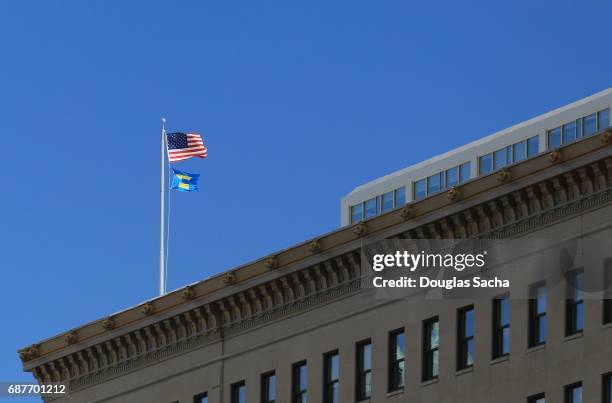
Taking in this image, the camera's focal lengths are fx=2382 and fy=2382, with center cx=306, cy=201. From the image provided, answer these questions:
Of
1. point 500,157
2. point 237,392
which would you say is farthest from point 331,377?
point 500,157

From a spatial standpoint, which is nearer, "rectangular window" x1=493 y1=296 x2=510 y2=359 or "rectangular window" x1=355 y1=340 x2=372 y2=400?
"rectangular window" x1=493 y1=296 x2=510 y2=359

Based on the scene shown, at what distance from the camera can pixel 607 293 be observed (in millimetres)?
76812

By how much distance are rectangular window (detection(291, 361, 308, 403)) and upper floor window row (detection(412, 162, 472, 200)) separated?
2725cm

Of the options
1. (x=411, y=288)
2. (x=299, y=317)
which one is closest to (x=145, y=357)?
(x=299, y=317)

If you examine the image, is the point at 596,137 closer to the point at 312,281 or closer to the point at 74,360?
the point at 312,281

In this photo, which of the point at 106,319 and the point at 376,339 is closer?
the point at 376,339

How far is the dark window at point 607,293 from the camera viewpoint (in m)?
76.6

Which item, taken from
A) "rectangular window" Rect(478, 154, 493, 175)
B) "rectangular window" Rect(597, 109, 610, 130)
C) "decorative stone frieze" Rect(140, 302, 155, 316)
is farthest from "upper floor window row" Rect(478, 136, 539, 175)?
"decorative stone frieze" Rect(140, 302, 155, 316)

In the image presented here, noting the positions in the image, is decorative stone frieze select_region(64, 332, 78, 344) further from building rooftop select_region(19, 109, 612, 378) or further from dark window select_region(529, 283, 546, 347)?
dark window select_region(529, 283, 546, 347)

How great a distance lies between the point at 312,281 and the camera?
287 feet

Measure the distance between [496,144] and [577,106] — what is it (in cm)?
584

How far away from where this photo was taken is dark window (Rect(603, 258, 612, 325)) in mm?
76625

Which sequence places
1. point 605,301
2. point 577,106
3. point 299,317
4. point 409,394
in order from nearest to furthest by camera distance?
point 605,301, point 409,394, point 299,317, point 577,106

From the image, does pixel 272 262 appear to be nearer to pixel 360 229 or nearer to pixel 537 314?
pixel 360 229
